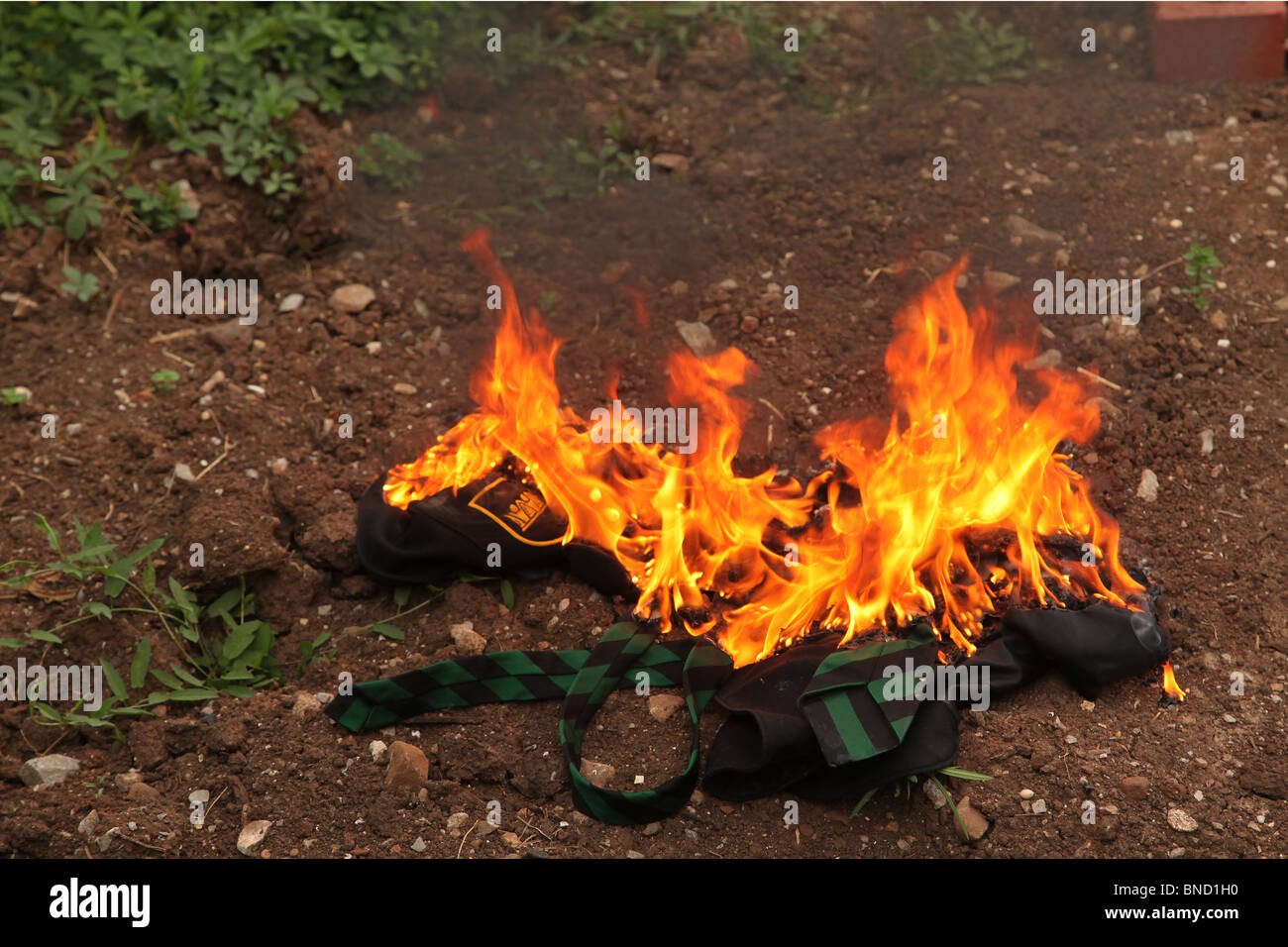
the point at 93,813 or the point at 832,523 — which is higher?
the point at 832,523

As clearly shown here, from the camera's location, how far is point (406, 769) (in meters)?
3.38

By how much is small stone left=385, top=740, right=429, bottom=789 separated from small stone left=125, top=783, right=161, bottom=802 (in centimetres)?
66

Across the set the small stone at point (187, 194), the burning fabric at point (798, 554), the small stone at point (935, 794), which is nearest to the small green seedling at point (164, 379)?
the small stone at point (187, 194)

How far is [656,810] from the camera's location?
326cm

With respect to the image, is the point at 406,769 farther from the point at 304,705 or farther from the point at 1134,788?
the point at 1134,788

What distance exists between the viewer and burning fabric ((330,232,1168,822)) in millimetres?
3344

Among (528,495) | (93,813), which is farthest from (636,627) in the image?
(93,813)

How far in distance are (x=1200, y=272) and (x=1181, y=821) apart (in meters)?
2.34

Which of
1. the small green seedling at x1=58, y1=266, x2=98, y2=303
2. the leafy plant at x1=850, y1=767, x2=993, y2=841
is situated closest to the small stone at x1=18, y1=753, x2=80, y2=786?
the small green seedling at x1=58, y1=266, x2=98, y2=303

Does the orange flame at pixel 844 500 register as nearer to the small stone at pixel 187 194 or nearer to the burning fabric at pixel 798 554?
the burning fabric at pixel 798 554

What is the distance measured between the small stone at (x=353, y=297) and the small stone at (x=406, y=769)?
7.03 feet

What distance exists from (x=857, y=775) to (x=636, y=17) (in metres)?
4.17

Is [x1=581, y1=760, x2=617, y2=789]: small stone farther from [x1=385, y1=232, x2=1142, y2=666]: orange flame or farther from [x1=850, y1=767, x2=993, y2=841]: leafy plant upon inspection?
[x1=850, y1=767, x2=993, y2=841]: leafy plant

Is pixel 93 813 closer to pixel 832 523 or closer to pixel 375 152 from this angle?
pixel 832 523
